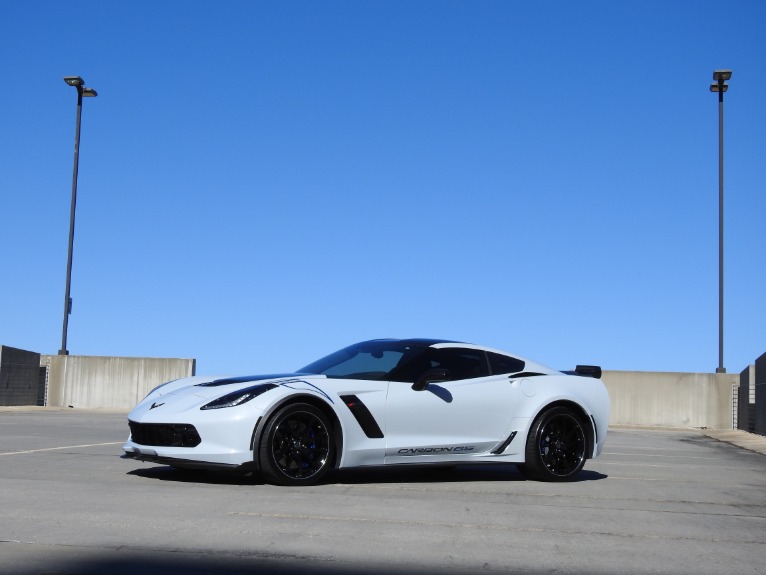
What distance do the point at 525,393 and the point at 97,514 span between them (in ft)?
15.2

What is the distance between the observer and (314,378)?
8.69m

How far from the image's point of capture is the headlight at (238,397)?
26.9 feet

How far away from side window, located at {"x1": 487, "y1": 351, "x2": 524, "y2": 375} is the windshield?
29.9 inches

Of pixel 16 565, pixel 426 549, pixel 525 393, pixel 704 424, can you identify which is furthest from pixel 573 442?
pixel 704 424

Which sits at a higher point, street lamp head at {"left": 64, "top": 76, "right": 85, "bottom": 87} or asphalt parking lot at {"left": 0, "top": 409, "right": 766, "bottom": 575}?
street lamp head at {"left": 64, "top": 76, "right": 85, "bottom": 87}

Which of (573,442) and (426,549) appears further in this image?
(573,442)

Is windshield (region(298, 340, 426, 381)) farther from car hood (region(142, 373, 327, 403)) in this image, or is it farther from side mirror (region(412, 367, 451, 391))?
car hood (region(142, 373, 327, 403))

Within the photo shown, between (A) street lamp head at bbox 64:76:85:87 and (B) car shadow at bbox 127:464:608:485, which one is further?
(A) street lamp head at bbox 64:76:85:87

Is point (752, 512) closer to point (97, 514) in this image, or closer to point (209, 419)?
point (209, 419)

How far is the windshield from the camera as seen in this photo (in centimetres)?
906

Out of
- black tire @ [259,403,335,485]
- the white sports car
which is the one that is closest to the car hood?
the white sports car

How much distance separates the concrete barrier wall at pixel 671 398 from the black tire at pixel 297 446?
2061 cm

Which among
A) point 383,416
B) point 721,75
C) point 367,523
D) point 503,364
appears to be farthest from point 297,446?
point 721,75

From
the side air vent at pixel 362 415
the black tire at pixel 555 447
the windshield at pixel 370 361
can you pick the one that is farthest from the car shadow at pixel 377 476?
the windshield at pixel 370 361
